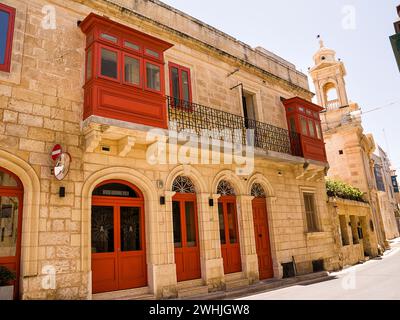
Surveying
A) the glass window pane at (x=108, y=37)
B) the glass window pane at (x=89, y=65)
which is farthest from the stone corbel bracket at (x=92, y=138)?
the glass window pane at (x=108, y=37)

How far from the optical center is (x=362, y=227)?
20062 millimetres

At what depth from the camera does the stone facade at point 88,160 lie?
6.44 m

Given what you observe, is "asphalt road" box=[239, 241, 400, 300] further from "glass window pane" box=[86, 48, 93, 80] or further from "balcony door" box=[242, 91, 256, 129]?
"glass window pane" box=[86, 48, 93, 80]

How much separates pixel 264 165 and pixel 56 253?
7.51m

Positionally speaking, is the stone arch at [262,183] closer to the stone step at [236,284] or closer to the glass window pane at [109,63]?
the stone step at [236,284]

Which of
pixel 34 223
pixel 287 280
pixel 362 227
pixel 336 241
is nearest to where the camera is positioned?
pixel 34 223

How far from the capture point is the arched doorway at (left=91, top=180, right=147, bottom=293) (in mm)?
7328

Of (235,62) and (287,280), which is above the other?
(235,62)

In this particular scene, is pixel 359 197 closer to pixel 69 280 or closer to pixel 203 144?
pixel 203 144

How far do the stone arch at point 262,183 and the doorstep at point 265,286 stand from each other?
287 cm

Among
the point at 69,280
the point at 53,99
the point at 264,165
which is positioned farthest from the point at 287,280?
the point at 53,99

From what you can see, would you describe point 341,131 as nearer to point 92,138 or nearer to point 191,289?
point 191,289

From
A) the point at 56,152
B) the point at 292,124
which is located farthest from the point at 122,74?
the point at 292,124
